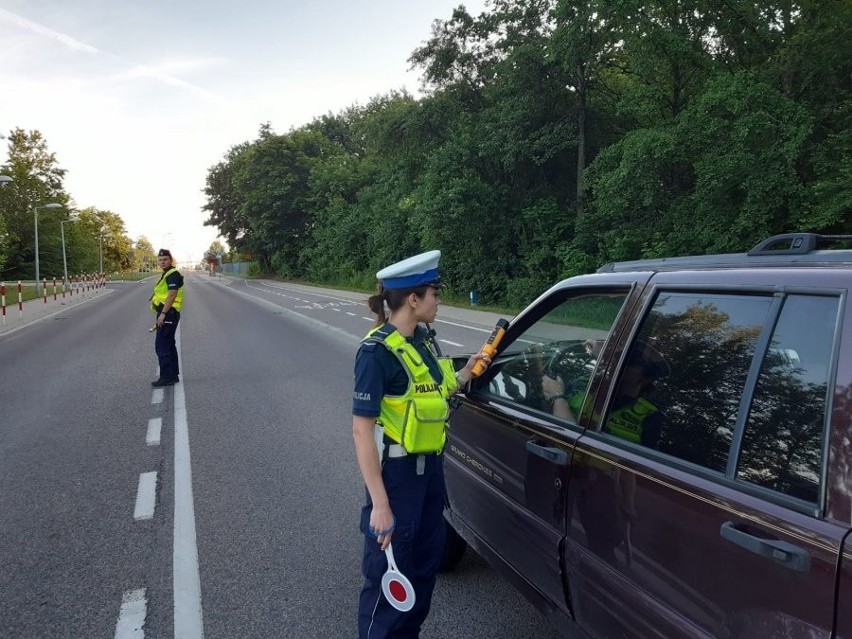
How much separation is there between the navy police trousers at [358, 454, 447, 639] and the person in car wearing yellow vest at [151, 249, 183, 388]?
704 centimetres

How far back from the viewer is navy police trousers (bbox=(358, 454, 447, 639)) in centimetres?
226

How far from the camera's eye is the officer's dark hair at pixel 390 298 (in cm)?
228

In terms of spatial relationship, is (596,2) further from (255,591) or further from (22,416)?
(255,591)

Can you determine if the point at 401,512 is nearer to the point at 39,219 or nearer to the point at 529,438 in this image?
the point at 529,438

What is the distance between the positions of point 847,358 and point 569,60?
770 inches

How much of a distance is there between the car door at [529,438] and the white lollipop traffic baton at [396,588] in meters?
0.51

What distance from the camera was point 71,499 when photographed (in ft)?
15.2

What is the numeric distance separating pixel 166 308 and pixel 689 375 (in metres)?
8.08

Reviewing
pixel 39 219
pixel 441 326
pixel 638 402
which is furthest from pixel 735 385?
pixel 39 219

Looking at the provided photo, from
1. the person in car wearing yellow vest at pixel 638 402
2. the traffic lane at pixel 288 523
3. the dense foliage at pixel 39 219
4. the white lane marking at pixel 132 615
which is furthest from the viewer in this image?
the dense foliage at pixel 39 219

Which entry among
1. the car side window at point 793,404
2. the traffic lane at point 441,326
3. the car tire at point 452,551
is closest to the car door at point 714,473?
the car side window at point 793,404

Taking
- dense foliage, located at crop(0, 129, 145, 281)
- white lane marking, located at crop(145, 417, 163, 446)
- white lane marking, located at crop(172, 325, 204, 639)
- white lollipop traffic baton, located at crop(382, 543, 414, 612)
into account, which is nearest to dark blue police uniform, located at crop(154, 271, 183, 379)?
white lane marking, located at crop(145, 417, 163, 446)

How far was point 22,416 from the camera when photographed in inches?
285

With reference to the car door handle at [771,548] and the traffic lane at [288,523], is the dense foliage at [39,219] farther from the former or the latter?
the car door handle at [771,548]
